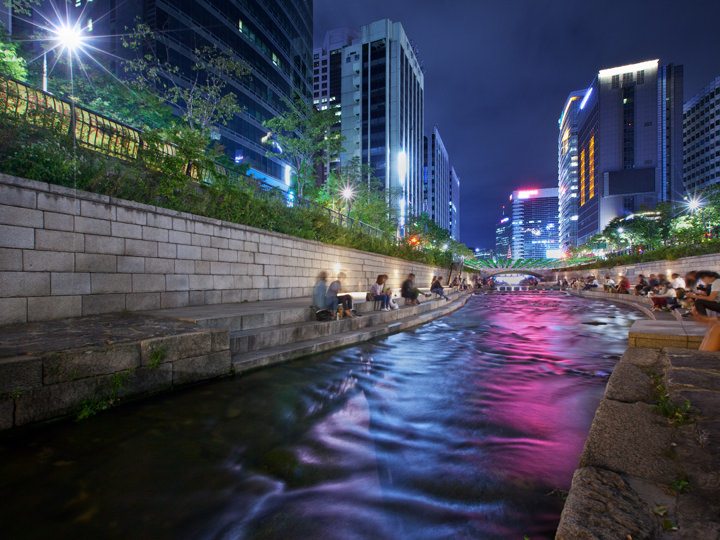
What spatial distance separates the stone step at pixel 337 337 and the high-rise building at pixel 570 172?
512 ft

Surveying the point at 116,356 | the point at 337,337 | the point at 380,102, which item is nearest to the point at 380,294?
the point at 337,337

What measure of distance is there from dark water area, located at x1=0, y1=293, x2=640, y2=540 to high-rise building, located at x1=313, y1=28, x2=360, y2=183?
10678 centimetres

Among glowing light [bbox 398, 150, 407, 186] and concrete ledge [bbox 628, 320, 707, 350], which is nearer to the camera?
concrete ledge [bbox 628, 320, 707, 350]

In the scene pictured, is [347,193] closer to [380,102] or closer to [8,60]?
[8,60]

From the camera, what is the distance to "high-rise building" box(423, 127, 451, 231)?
5143 inches

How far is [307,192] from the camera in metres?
27.0

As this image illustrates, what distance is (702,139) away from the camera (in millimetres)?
109000

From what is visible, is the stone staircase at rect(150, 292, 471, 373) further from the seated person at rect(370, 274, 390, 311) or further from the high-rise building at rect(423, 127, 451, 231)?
the high-rise building at rect(423, 127, 451, 231)

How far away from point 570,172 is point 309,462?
188m

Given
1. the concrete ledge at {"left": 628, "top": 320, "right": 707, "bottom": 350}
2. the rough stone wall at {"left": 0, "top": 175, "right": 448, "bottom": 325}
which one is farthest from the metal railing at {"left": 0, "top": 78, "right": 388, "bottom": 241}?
the concrete ledge at {"left": 628, "top": 320, "right": 707, "bottom": 350}

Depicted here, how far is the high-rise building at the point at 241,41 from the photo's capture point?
1316 inches

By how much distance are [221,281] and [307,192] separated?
1818 centimetres

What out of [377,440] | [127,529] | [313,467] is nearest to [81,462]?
[127,529]

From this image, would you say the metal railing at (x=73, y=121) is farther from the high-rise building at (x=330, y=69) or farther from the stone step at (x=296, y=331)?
the high-rise building at (x=330, y=69)
